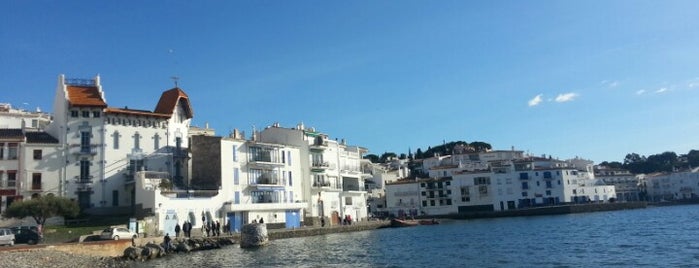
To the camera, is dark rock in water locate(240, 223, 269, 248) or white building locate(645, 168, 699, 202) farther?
white building locate(645, 168, 699, 202)

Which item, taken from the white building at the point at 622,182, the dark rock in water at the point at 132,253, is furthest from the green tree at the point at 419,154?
the dark rock in water at the point at 132,253

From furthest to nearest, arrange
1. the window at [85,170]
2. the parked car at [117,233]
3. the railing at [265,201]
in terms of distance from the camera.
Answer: the railing at [265,201] → the window at [85,170] → the parked car at [117,233]

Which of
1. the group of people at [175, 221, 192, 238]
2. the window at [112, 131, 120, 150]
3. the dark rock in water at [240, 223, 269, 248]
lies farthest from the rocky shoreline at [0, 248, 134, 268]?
the window at [112, 131, 120, 150]

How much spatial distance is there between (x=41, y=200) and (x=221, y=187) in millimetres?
18259

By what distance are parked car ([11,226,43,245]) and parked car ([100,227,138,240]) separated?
417 centimetres

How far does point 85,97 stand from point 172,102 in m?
8.97

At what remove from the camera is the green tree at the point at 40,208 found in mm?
45344

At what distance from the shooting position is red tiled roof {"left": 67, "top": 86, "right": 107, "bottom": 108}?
5647 cm

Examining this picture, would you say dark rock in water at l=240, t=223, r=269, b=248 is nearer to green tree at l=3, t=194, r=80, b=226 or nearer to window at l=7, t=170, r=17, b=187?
green tree at l=3, t=194, r=80, b=226

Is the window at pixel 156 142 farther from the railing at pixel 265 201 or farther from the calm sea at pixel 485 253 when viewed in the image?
the calm sea at pixel 485 253

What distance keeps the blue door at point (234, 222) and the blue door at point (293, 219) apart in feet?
23.0

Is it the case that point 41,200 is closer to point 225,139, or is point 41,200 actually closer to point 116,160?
point 116,160

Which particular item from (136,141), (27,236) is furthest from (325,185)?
(27,236)

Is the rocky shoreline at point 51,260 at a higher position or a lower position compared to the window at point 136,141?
lower
